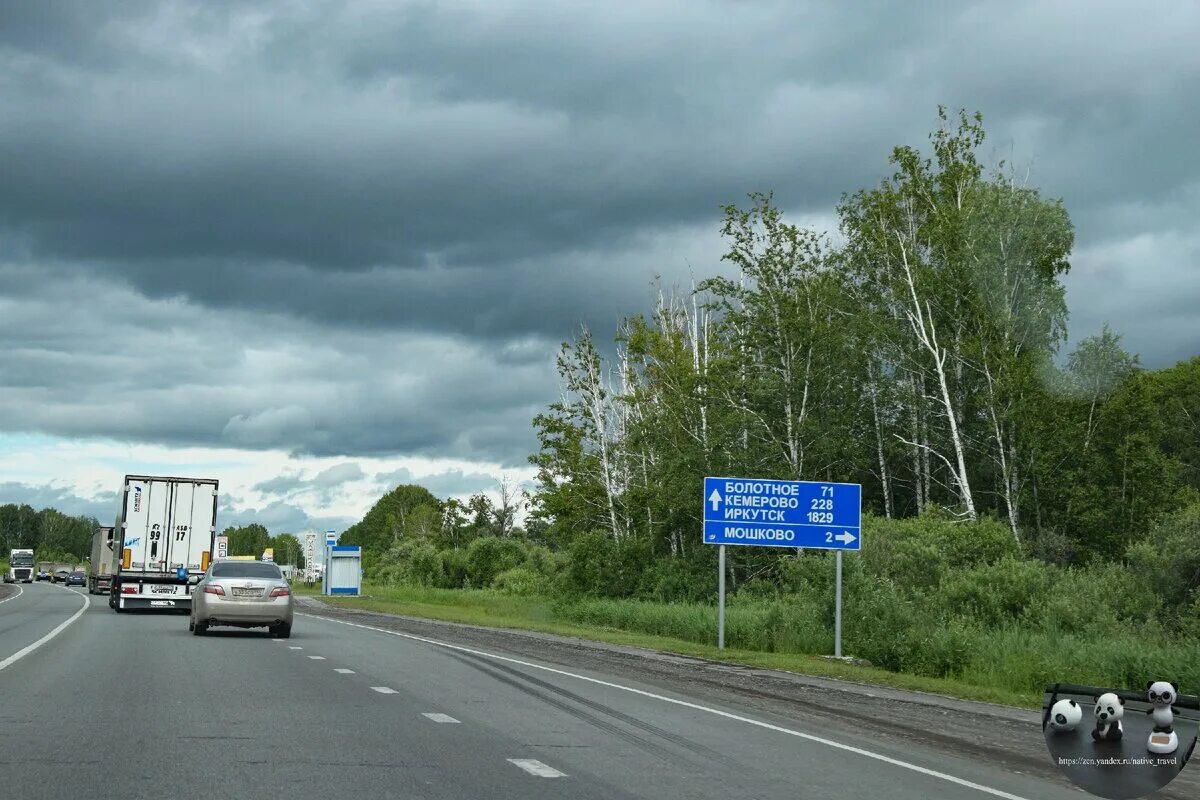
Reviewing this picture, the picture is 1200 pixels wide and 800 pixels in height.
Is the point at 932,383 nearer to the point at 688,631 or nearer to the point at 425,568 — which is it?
the point at 688,631

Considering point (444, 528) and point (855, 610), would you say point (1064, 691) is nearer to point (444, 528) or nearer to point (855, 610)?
point (855, 610)

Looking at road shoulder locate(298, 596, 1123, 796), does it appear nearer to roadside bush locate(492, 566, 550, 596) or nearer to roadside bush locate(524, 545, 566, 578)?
roadside bush locate(524, 545, 566, 578)

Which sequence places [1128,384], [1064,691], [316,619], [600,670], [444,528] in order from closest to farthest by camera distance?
[1064,691], [600,670], [316,619], [1128,384], [444,528]

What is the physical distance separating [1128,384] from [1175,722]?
53.4m

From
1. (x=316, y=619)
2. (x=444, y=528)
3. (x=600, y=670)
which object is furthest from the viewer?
(x=444, y=528)

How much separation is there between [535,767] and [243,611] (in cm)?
1960

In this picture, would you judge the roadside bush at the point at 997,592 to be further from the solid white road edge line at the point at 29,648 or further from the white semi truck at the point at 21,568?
the white semi truck at the point at 21,568

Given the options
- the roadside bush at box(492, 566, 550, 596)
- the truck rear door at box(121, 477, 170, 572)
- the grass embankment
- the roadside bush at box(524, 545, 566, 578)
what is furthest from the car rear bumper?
the roadside bush at box(492, 566, 550, 596)

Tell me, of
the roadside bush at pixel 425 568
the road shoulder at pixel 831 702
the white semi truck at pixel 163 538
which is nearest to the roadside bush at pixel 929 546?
the road shoulder at pixel 831 702

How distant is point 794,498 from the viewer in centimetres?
2992

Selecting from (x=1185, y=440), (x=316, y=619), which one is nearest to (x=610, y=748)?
(x=316, y=619)

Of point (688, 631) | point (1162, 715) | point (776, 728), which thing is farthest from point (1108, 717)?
point (688, 631)

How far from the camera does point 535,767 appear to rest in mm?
10250

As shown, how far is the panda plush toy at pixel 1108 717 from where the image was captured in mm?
5598
